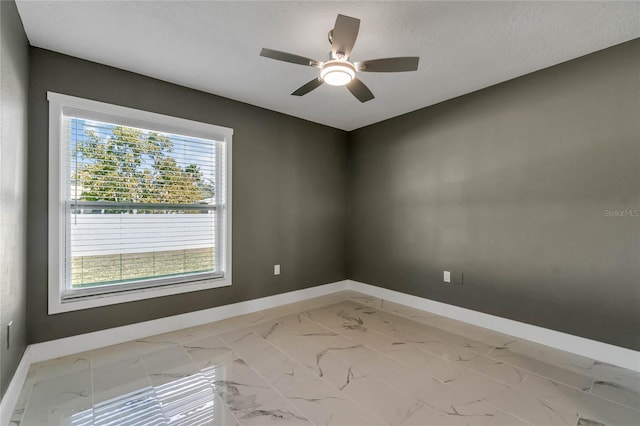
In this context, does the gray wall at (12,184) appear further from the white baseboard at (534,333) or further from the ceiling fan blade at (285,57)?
the white baseboard at (534,333)

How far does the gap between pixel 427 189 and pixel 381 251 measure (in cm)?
110

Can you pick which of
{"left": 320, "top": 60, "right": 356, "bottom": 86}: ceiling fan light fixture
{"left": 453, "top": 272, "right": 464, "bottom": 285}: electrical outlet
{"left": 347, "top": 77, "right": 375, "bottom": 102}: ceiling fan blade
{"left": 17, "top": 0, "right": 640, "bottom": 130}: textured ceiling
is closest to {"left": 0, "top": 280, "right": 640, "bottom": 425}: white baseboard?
{"left": 453, "top": 272, "right": 464, "bottom": 285}: electrical outlet

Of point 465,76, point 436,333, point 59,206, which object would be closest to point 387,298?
point 436,333

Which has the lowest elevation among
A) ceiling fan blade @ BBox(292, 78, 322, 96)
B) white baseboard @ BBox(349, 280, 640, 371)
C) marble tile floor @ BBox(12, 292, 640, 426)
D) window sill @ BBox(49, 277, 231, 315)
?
marble tile floor @ BBox(12, 292, 640, 426)

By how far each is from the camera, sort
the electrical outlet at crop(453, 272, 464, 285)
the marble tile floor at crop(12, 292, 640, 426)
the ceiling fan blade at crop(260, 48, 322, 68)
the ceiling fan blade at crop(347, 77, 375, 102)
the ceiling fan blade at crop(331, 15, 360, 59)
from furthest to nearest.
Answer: the electrical outlet at crop(453, 272, 464, 285) → the ceiling fan blade at crop(347, 77, 375, 102) → the ceiling fan blade at crop(260, 48, 322, 68) → the marble tile floor at crop(12, 292, 640, 426) → the ceiling fan blade at crop(331, 15, 360, 59)

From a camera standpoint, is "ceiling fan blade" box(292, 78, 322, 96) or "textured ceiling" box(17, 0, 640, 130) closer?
"textured ceiling" box(17, 0, 640, 130)

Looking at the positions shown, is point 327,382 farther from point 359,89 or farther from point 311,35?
point 311,35

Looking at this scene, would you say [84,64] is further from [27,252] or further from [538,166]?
[538,166]

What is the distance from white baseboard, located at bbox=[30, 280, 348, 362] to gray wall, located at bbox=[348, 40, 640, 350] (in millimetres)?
1646

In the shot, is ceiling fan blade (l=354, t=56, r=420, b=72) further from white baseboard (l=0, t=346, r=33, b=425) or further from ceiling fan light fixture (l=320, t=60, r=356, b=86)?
white baseboard (l=0, t=346, r=33, b=425)

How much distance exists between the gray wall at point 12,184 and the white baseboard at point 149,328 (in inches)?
9.4

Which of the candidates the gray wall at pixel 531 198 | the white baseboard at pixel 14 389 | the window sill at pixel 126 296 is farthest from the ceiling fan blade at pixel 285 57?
the white baseboard at pixel 14 389

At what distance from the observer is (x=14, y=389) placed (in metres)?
1.91

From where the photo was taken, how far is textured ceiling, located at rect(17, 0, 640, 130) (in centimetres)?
198
